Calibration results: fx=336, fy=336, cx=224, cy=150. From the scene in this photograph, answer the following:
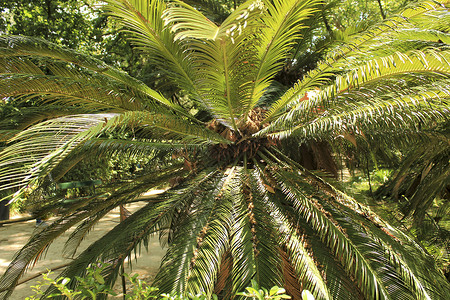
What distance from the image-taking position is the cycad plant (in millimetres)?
2168

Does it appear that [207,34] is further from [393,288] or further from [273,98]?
[273,98]

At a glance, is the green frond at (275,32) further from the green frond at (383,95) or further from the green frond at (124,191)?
the green frond at (124,191)

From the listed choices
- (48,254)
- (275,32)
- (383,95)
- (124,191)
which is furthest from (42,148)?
(48,254)

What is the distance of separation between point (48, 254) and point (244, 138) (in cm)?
382

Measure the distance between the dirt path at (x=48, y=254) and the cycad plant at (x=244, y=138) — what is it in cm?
132

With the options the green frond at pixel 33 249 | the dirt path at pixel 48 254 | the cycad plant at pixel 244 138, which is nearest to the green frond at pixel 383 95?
the cycad plant at pixel 244 138

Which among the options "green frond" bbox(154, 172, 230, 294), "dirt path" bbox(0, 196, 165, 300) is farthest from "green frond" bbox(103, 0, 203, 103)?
"dirt path" bbox(0, 196, 165, 300)

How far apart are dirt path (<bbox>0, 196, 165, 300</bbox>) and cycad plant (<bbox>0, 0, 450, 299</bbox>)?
1.32 meters

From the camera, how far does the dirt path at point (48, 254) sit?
4129mm

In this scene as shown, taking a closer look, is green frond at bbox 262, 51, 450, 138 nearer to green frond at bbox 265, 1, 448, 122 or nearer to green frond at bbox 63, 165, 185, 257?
green frond at bbox 265, 1, 448, 122

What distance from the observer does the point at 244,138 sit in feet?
10.8

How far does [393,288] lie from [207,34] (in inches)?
77.1

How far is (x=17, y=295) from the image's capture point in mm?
3768

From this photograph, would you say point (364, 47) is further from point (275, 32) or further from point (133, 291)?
point (133, 291)
